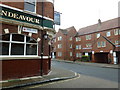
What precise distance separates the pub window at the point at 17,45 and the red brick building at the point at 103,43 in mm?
21521

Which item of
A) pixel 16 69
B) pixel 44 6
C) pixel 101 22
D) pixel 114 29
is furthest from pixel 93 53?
pixel 16 69

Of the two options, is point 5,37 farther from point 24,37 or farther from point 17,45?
point 24,37

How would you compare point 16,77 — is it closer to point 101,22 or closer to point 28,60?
point 28,60

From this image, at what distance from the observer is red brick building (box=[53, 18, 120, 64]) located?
26281 mm

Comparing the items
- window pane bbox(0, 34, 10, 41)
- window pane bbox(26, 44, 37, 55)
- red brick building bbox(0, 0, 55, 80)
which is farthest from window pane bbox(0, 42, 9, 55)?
window pane bbox(26, 44, 37, 55)

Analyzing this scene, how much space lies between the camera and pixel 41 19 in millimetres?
9727

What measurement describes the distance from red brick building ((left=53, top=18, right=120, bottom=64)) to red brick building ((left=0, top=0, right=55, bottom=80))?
67.8ft

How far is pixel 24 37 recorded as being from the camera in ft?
28.1

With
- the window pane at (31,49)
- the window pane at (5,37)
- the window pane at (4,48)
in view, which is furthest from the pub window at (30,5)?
the window pane at (4,48)

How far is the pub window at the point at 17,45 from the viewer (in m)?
7.67

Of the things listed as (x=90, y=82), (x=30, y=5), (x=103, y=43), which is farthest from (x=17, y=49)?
(x=103, y=43)

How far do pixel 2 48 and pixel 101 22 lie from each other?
3358 centimetres

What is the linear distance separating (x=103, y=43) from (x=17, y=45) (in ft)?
80.8

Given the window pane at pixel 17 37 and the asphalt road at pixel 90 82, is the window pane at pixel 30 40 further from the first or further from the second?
the asphalt road at pixel 90 82
